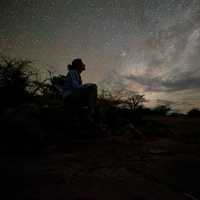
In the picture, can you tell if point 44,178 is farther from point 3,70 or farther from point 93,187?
point 3,70

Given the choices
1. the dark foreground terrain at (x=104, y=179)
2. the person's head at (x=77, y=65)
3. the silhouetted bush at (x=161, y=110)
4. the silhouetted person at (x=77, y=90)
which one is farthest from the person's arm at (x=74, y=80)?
the silhouetted bush at (x=161, y=110)

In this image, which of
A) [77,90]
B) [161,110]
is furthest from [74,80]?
[161,110]

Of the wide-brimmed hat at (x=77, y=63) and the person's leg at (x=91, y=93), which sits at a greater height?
the wide-brimmed hat at (x=77, y=63)

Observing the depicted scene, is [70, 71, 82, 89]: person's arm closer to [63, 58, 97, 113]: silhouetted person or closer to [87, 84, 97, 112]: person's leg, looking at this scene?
[63, 58, 97, 113]: silhouetted person

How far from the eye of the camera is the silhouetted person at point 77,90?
4.23m

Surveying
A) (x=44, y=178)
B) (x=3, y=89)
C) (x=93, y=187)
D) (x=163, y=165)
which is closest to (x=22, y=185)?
(x=44, y=178)

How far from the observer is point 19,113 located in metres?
3.62

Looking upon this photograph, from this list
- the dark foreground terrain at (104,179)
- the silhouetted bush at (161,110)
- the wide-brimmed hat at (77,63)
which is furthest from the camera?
the silhouetted bush at (161,110)

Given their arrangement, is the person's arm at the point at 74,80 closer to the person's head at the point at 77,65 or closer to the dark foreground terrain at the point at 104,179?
the person's head at the point at 77,65

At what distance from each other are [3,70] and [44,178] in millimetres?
6675

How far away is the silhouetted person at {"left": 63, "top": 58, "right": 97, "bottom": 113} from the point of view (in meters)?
4.23

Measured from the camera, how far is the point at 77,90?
424 cm

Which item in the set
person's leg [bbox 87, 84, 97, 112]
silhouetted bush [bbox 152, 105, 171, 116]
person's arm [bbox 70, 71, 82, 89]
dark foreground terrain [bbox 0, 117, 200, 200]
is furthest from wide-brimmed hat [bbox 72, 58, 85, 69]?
silhouetted bush [bbox 152, 105, 171, 116]

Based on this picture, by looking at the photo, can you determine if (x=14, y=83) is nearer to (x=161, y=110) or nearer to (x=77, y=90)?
(x=77, y=90)
